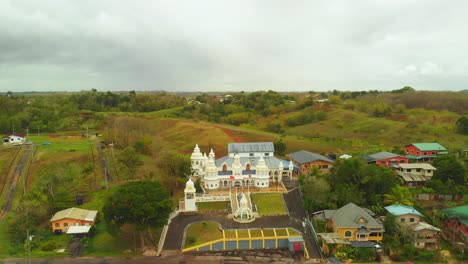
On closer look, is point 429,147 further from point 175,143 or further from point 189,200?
point 175,143

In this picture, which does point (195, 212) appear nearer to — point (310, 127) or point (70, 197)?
point (70, 197)

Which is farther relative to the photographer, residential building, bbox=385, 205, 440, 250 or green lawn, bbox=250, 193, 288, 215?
green lawn, bbox=250, 193, 288, 215

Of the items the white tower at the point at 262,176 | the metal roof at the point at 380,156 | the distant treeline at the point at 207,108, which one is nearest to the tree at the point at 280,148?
the metal roof at the point at 380,156

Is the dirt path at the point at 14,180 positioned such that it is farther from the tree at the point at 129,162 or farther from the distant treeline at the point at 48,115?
the distant treeline at the point at 48,115

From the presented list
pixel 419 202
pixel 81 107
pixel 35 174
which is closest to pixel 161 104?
pixel 81 107

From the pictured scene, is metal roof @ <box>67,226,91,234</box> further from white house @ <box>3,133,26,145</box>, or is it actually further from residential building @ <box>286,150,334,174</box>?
white house @ <box>3,133,26,145</box>

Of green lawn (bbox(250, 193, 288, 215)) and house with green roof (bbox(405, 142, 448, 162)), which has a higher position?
house with green roof (bbox(405, 142, 448, 162))

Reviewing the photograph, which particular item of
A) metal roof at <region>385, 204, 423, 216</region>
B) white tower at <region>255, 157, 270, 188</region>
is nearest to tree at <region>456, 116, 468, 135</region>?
metal roof at <region>385, 204, 423, 216</region>
